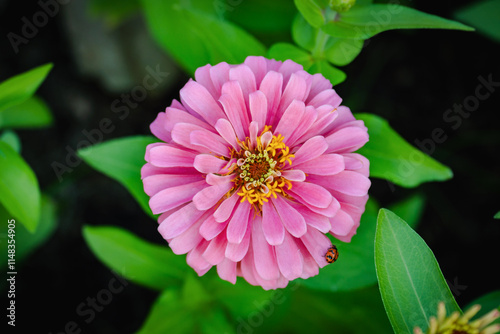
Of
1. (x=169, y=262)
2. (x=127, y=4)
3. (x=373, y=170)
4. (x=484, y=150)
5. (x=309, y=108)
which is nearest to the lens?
(x=309, y=108)

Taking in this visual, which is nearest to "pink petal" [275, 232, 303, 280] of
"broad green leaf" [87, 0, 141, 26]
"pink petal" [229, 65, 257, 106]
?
"pink petal" [229, 65, 257, 106]

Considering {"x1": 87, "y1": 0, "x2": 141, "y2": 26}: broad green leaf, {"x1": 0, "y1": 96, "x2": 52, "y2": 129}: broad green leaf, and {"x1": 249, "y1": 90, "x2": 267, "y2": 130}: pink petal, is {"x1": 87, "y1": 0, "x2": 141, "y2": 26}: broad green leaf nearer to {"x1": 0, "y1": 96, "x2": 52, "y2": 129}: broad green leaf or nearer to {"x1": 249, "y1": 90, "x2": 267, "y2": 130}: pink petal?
{"x1": 0, "y1": 96, "x2": 52, "y2": 129}: broad green leaf

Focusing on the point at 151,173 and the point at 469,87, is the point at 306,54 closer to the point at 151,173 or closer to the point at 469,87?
the point at 151,173

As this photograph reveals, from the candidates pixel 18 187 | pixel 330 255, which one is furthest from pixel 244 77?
pixel 18 187

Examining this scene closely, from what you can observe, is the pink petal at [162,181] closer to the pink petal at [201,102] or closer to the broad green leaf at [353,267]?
the pink petal at [201,102]

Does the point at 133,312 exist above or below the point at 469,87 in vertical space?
below

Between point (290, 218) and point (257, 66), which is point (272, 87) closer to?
point (257, 66)

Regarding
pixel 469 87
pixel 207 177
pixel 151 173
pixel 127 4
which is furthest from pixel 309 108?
pixel 469 87
